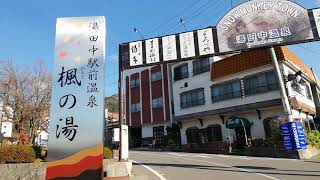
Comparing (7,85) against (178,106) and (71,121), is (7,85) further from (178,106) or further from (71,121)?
(71,121)

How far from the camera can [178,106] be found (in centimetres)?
3266

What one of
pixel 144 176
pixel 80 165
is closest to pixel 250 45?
pixel 144 176

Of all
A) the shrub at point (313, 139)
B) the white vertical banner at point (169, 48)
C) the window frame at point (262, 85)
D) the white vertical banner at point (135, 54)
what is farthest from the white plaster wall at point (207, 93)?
the white vertical banner at point (135, 54)

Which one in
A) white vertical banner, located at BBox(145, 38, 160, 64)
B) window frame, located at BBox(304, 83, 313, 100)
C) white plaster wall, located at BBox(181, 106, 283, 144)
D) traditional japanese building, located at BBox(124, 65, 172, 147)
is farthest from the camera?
traditional japanese building, located at BBox(124, 65, 172, 147)

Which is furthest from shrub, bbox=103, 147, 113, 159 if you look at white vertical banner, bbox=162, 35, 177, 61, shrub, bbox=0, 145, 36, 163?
white vertical banner, bbox=162, 35, 177, 61

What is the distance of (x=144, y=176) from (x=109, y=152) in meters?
2.52

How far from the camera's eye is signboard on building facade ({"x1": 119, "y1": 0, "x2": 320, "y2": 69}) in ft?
53.1

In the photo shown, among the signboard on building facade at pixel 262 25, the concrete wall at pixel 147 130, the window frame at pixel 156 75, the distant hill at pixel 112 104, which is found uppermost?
the distant hill at pixel 112 104

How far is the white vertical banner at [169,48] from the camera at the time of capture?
1738 cm

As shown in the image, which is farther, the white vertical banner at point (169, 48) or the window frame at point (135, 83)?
the window frame at point (135, 83)

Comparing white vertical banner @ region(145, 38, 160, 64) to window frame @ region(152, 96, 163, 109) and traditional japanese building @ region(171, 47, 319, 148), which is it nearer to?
traditional japanese building @ region(171, 47, 319, 148)

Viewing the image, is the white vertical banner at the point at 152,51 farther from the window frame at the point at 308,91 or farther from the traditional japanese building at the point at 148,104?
the traditional japanese building at the point at 148,104

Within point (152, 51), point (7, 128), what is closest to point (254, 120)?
point (152, 51)

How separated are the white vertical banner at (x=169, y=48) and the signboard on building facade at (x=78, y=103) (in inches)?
315
